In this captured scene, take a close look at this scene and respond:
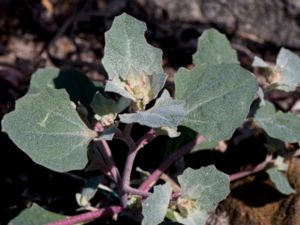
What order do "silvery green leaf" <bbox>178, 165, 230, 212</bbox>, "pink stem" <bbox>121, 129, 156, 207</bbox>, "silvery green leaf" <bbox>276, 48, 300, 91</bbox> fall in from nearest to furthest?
1. "silvery green leaf" <bbox>178, 165, 230, 212</bbox>
2. "pink stem" <bbox>121, 129, 156, 207</bbox>
3. "silvery green leaf" <bbox>276, 48, 300, 91</bbox>

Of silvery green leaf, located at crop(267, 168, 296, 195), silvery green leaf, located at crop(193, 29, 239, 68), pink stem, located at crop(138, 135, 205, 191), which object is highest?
silvery green leaf, located at crop(193, 29, 239, 68)

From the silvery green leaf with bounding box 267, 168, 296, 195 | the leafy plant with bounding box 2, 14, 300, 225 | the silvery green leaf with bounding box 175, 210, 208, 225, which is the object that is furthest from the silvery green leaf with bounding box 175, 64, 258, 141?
the silvery green leaf with bounding box 267, 168, 296, 195

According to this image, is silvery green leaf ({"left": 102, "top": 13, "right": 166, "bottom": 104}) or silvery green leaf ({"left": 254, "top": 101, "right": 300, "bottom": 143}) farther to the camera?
silvery green leaf ({"left": 254, "top": 101, "right": 300, "bottom": 143})

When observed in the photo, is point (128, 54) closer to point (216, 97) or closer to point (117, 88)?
point (117, 88)

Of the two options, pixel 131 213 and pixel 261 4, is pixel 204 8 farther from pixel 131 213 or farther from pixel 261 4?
pixel 131 213

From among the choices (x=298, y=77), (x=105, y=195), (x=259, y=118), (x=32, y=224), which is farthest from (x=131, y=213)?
(x=298, y=77)

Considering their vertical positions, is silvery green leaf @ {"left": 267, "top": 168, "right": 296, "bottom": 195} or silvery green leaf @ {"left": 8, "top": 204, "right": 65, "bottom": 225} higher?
silvery green leaf @ {"left": 267, "top": 168, "right": 296, "bottom": 195}

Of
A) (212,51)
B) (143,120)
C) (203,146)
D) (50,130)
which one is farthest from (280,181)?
(50,130)

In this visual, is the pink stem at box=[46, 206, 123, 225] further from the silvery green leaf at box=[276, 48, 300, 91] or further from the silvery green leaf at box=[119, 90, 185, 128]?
the silvery green leaf at box=[276, 48, 300, 91]

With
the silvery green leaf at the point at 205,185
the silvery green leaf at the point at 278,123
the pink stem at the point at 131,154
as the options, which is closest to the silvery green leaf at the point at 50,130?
the pink stem at the point at 131,154
